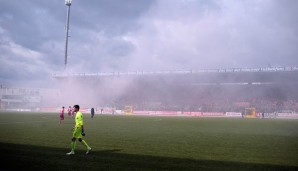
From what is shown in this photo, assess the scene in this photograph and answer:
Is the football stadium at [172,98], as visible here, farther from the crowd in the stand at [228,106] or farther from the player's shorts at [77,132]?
the player's shorts at [77,132]

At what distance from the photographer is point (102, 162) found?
1013 cm

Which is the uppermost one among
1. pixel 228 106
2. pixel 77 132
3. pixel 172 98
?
pixel 172 98

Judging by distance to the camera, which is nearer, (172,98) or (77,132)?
(77,132)

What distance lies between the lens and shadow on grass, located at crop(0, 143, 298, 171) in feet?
30.5

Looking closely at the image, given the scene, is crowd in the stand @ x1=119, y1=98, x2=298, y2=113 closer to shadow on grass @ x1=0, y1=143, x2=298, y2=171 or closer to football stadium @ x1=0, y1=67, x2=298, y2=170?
football stadium @ x1=0, y1=67, x2=298, y2=170

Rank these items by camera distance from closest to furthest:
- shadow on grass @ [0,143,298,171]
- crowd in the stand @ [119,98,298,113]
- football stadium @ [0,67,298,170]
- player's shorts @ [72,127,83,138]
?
shadow on grass @ [0,143,298,171], player's shorts @ [72,127,83,138], football stadium @ [0,67,298,170], crowd in the stand @ [119,98,298,113]

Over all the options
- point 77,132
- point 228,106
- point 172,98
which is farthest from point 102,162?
point 172,98

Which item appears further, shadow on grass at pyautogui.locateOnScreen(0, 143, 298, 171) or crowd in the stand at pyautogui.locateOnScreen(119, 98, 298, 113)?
crowd in the stand at pyautogui.locateOnScreen(119, 98, 298, 113)

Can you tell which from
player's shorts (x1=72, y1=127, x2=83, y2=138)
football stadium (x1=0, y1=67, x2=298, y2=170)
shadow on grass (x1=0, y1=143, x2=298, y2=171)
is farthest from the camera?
football stadium (x1=0, y1=67, x2=298, y2=170)

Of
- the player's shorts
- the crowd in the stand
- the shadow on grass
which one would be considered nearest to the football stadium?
the crowd in the stand

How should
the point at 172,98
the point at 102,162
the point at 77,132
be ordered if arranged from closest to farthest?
the point at 102,162
the point at 77,132
the point at 172,98

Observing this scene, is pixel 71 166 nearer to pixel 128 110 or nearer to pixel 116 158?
pixel 116 158

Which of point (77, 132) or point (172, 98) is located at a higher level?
point (172, 98)

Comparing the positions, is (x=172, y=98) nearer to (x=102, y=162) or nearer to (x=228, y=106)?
(x=228, y=106)
